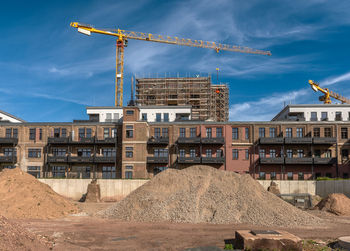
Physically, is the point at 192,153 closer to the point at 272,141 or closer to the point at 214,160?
the point at 214,160

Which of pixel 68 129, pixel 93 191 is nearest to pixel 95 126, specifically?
pixel 68 129

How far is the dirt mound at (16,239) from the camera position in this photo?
18511 millimetres

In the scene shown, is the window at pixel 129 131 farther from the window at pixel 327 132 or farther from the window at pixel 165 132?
the window at pixel 327 132

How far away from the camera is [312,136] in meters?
62.2

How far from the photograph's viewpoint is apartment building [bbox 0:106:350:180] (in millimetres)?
61062

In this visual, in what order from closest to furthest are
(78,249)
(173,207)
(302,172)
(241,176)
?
1. (78,249)
2. (173,207)
3. (241,176)
4. (302,172)

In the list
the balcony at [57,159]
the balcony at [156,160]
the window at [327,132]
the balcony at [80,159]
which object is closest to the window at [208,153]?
the balcony at [156,160]

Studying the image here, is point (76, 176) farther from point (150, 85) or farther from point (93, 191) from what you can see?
point (150, 85)

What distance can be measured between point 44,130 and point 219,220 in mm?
44999

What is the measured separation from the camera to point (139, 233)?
27219mm

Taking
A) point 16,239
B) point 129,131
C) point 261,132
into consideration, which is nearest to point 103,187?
point 129,131

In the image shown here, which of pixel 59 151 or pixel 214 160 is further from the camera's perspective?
pixel 59 151

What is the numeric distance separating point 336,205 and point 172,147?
30.4m

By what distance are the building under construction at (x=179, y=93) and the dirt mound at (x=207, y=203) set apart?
221 feet
